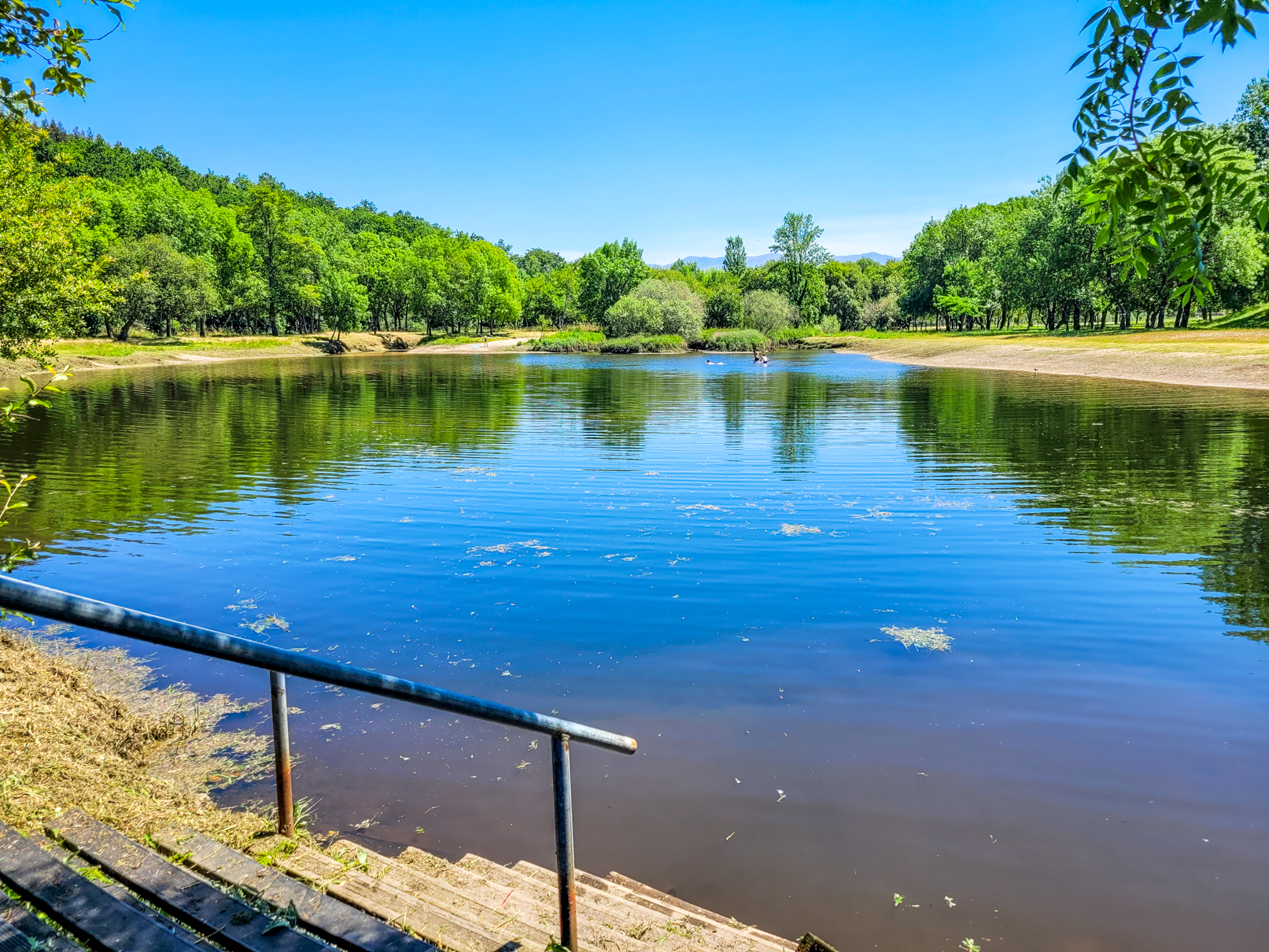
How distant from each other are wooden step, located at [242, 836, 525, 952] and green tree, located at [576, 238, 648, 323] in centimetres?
12809

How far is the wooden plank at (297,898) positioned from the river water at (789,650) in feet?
7.52

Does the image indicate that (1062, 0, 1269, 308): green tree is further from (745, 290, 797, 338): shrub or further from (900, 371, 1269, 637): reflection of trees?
(745, 290, 797, 338): shrub

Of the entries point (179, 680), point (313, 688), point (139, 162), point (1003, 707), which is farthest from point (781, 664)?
point (139, 162)

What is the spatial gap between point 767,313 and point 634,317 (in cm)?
1956

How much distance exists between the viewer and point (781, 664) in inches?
376

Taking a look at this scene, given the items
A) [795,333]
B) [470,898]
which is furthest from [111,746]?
[795,333]

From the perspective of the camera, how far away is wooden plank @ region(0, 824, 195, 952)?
2561mm

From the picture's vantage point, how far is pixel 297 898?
3395mm

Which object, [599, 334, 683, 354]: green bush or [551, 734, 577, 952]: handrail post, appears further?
[599, 334, 683, 354]: green bush

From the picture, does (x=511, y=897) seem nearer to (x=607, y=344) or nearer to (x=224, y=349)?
(x=224, y=349)

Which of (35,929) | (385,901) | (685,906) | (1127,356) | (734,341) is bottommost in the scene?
(685,906)

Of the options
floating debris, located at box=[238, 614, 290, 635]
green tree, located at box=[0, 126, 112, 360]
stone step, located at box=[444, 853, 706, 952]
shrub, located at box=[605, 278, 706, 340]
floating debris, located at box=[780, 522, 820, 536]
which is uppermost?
shrub, located at box=[605, 278, 706, 340]

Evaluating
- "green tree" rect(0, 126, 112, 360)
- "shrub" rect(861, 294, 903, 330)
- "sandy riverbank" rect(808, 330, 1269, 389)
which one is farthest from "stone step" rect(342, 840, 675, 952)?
"shrub" rect(861, 294, 903, 330)

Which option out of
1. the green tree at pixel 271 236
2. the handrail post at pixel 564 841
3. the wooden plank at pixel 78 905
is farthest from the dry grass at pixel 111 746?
the green tree at pixel 271 236
